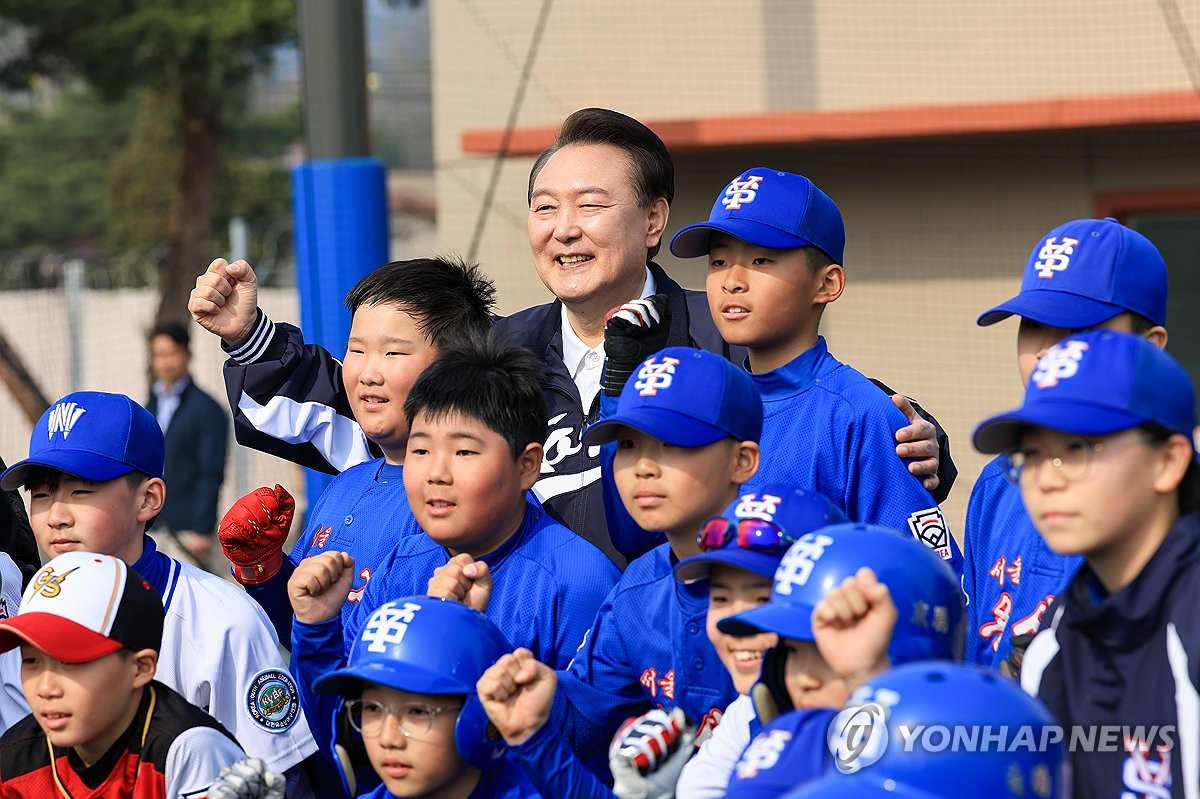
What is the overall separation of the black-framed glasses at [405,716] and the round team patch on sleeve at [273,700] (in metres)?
0.54

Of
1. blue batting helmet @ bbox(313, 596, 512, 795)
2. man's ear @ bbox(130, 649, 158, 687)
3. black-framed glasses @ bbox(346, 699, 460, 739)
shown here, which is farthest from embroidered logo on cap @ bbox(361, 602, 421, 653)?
man's ear @ bbox(130, 649, 158, 687)

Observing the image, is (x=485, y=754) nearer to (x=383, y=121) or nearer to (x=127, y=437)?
(x=127, y=437)

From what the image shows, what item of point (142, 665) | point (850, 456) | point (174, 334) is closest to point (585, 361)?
point (850, 456)

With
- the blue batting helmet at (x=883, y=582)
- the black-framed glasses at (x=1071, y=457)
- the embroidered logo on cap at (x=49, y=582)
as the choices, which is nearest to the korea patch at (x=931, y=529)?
the blue batting helmet at (x=883, y=582)

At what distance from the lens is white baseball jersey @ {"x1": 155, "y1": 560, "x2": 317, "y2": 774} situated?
3.36 metres

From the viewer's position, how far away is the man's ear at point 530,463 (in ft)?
11.6

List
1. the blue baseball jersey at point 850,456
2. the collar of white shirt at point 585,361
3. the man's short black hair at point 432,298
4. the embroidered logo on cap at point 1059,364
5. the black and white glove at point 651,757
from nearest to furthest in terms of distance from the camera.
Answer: the embroidered logo on cap at point 1059,364 → the black and white glove at point 651,757 → the blue baseball jersey at point 850,456 → the collar of white shirt at point 585,361 → the man's short black hair at point 432,298

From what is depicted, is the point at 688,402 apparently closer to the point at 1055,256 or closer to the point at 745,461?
the point at 745,461

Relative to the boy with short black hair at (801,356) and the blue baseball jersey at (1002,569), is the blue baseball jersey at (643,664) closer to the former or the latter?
the boy with short black hair at (801,356)

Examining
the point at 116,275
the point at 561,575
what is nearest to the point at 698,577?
the point at 561,575

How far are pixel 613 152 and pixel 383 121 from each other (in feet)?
26.1

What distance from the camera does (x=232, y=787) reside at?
9.16 ft

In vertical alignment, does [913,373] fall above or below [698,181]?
below

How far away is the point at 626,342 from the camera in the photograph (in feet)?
11.9
